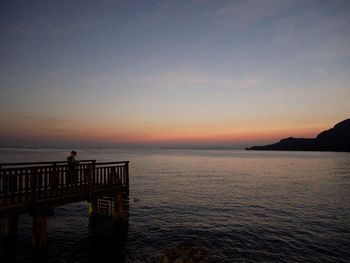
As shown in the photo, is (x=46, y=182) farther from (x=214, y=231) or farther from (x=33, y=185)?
(x=214, y=231)

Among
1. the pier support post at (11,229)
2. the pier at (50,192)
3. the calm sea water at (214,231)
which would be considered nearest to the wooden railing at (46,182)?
the pier at (50,192)

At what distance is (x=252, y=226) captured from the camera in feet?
62.6

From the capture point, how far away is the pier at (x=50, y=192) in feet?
36.9

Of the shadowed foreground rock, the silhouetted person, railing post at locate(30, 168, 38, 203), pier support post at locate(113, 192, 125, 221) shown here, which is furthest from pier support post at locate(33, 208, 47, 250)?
the shadowed foreground rock

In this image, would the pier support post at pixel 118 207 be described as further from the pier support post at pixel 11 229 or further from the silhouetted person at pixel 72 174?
the pier support post at pixel 11 229

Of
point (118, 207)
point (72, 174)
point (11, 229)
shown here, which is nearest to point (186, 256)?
point (72, 174)

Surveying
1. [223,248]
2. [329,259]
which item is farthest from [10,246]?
[329,259]

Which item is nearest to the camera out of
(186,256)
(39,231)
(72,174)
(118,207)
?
(186,256)

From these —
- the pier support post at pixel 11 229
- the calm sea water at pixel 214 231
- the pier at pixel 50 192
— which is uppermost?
the pier at pixel 50 192

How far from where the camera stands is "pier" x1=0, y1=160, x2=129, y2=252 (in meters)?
11.2

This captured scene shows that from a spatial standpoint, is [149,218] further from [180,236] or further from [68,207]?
[68,207]

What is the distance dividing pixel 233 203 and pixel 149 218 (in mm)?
10531

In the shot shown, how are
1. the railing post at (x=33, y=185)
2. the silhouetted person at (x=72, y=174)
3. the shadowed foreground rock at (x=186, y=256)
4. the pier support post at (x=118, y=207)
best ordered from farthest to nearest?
the pier support post at (x=118, y=207)
the silhouetted person at (x=72, y=174)
the railing post at (x=33, y=185)
the shadowed foreground rock at (x=186, y=256)

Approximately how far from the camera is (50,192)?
1295cm
